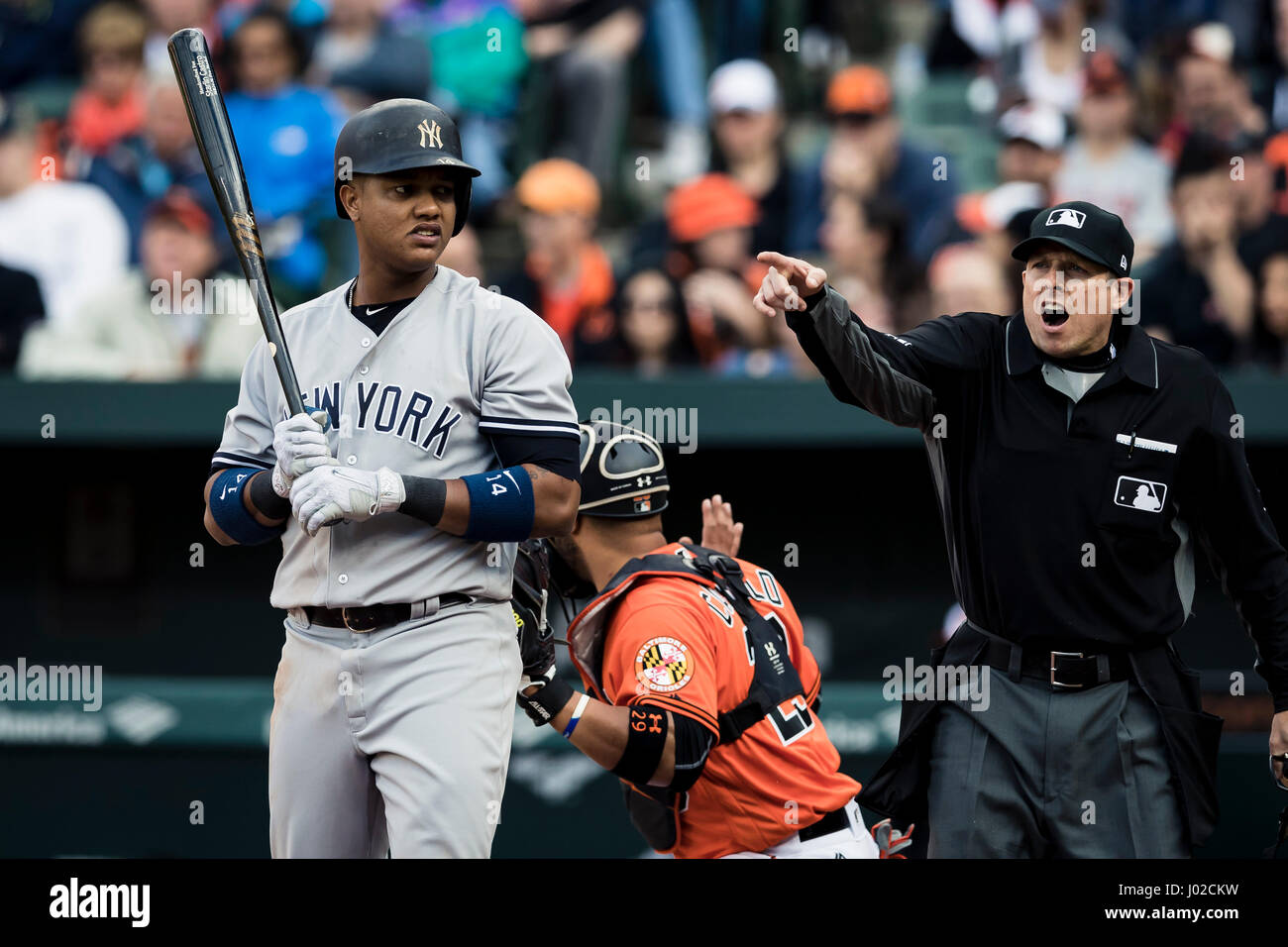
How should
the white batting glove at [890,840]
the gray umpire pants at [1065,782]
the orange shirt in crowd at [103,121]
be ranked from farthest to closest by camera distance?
the orange shirt in crowd at [103,121], the white batting glove at [890,840], the gray umpire pants at [1065,782]

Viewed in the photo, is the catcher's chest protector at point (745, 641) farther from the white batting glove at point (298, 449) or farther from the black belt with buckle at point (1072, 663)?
the white batting glove at point (298, 449)

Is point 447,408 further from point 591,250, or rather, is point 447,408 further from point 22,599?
point 591,250

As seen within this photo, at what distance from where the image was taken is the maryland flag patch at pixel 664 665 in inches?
135

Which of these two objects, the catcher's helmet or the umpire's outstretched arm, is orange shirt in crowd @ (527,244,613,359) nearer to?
the umpire's outstretched arm

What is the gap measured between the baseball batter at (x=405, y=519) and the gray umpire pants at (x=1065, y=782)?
1.06 m

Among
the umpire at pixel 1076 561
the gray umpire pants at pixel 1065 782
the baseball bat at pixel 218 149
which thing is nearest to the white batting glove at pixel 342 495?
the baseball bat at pixel 218 149

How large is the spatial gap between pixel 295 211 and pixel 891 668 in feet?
10.9

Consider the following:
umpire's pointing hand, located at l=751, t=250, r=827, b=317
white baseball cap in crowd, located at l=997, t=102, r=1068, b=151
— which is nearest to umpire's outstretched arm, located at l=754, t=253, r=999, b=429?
umpire's pointing hand, located at l=751, t=250, r=827, b=317

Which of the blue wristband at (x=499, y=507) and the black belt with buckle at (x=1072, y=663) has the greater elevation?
the blue wristband at (x=499, y=507)

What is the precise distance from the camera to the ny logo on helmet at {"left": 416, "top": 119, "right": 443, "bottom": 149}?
3277 millimetres

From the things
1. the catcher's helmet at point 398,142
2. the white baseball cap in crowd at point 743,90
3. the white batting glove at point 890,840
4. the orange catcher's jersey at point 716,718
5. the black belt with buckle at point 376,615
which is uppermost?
the white baseball cap in crowd at point 743,90

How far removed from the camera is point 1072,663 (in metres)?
3.58

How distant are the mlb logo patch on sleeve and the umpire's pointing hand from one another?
81 cm

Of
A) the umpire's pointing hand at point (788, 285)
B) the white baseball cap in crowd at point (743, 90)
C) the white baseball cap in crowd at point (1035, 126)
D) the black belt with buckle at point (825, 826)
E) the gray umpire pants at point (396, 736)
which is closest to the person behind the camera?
the gray umpire pants at point (396, 736)
